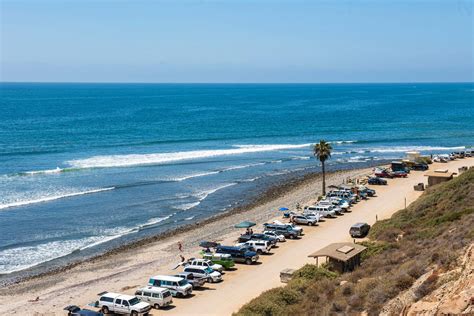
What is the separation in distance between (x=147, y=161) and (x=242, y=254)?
1695 inches

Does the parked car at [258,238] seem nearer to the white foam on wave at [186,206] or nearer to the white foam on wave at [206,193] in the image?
the white foam on wave at [186,206]

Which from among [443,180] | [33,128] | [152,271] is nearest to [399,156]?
[443,180]

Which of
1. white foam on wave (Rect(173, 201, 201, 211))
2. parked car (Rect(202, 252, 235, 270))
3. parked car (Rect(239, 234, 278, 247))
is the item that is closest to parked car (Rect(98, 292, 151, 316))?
parked car (Rect(202, 252, 235, 270))

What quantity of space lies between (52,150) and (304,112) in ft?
280

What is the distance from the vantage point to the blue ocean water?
147ft

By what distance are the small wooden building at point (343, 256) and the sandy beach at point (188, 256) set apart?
320 cm

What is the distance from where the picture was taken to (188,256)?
37.5m

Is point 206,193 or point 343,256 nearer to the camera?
point 343,256

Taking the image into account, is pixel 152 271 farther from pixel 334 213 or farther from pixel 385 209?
pixel 385 209

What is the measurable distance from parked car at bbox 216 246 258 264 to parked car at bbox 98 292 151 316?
865 cm

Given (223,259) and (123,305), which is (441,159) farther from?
(123,305)

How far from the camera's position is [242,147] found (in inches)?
3578

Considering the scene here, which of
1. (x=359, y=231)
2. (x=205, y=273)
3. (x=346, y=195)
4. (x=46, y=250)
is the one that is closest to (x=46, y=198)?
(x=46, y=250)

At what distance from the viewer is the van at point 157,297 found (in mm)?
27844
